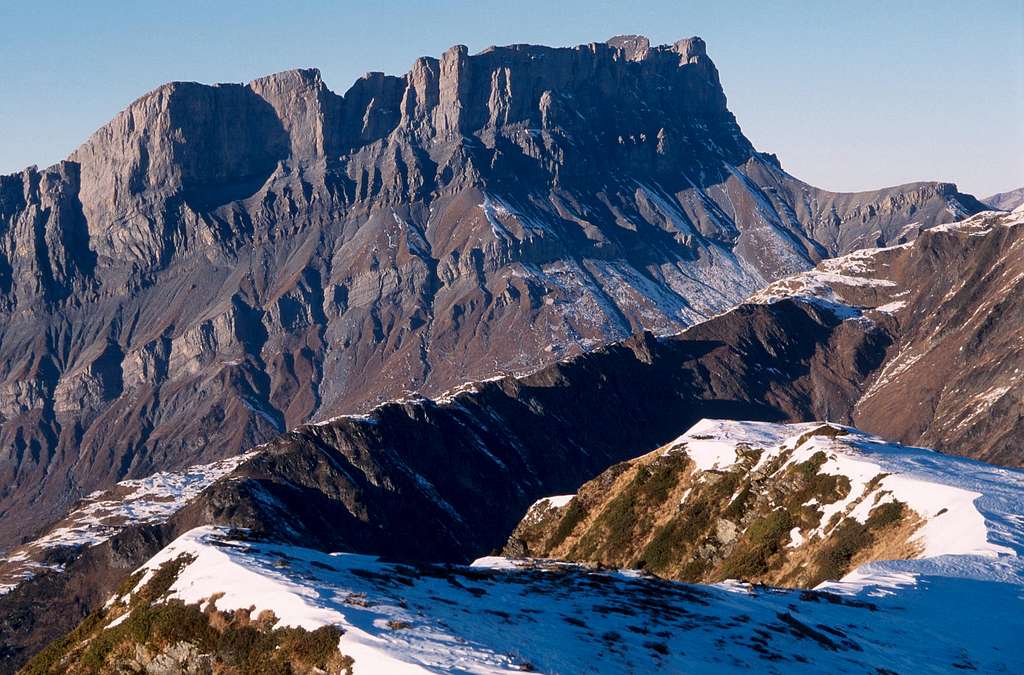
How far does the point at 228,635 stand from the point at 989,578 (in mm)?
43835

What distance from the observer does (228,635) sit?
52.0 metres

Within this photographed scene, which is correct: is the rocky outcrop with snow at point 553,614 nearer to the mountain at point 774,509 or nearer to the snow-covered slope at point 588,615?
the snow-covered slope at point 588,615

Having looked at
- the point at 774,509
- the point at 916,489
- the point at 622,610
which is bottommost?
the point at 622,610

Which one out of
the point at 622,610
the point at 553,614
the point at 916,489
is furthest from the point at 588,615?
the point at 916,489

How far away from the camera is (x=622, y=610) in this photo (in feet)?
200

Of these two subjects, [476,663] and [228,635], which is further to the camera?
[228,635]

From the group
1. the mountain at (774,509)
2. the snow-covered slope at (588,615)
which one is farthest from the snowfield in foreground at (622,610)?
the mountain at (774,509)

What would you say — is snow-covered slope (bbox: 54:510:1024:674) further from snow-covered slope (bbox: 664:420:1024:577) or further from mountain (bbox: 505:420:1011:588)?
mountain (bbox: 505:420:1011:588)

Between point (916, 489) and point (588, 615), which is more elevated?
point (916, 489)

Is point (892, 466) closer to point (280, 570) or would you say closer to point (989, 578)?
point (989, 578)

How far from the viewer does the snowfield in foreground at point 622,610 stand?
50406mm

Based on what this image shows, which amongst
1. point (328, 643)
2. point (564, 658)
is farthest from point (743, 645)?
point (328, 643)

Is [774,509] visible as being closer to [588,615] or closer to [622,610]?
[622,610]

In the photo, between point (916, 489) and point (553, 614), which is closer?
point (553, 614)
